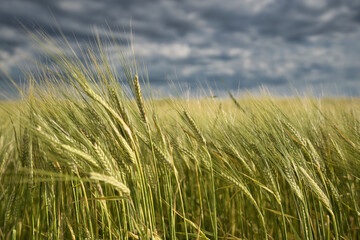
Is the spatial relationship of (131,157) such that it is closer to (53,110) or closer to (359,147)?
(53,110)

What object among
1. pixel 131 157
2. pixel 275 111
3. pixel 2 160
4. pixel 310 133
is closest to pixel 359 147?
pixel 310 133

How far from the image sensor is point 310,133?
63.7 inches

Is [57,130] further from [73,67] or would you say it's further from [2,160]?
[2,160]

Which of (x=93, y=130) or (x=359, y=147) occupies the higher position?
(x=93, y=130)

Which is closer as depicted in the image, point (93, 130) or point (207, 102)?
point (93, 130)

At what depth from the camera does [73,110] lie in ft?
3.40

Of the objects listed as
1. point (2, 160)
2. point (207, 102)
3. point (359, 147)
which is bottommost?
point (359, 147)

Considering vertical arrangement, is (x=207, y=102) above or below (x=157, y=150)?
above

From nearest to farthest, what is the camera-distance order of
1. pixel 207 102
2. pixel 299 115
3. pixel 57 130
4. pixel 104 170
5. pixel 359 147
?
pixel 104 170 → pixel 57 130 → pixel 359 147 → pixel 207 102 → pixel 299 115

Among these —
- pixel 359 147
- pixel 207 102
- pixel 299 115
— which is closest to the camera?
pixel 359 147

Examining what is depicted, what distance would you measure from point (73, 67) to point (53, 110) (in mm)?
225

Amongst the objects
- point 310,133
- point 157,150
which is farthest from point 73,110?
point 310,133

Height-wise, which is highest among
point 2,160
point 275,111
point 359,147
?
point 275,111

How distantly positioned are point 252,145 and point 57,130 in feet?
2.77
